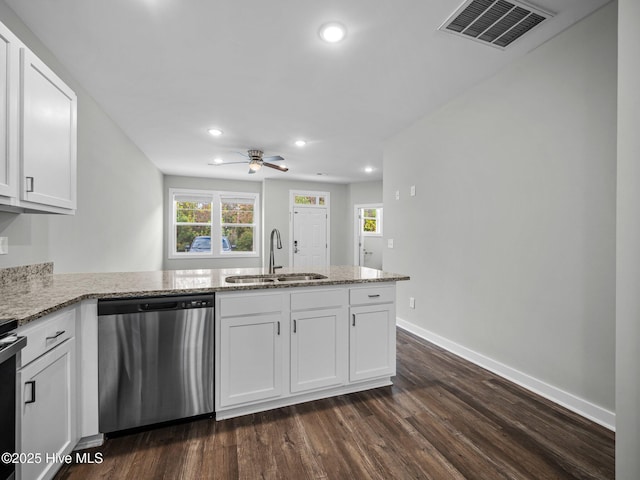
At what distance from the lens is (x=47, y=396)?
53.2 inches

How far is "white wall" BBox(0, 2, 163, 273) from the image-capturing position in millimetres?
2078

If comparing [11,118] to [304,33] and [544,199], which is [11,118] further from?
[544,199]

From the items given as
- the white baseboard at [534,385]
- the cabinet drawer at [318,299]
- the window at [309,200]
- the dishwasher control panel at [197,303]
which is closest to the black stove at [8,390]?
the dishwasher control panel at [197,303]

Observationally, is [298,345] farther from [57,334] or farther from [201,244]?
[201,244]

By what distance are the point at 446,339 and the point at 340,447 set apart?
1960mm

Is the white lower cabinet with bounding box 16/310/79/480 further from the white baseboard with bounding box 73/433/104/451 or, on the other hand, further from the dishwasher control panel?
the dishwasher control panel

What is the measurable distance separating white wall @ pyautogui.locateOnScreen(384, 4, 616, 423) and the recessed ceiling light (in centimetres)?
151

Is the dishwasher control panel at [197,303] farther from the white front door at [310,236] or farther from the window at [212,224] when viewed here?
the window at [212,224]

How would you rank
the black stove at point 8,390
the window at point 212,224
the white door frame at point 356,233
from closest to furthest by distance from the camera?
the black stove at point 8,390 → the window at point 212,224 → the white door frame at point 356,233

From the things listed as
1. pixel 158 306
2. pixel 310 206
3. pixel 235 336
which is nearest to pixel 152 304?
pixel 158 306

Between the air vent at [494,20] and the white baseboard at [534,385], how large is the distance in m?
2.59

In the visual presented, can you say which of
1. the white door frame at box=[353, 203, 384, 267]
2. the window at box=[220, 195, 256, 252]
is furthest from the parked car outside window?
the white door frame at box=[353, 203, 384, 267]

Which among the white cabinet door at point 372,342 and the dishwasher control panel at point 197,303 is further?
the white cabinet door at point 372,342

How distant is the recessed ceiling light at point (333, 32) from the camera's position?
6.68 ft
